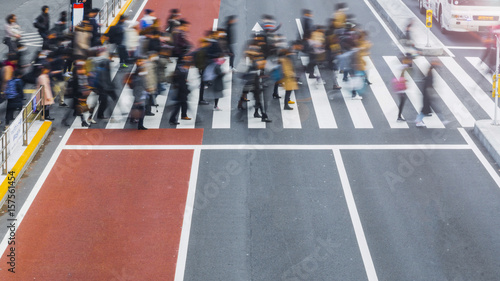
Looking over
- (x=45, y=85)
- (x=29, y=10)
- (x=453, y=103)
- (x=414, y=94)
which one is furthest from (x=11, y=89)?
(x=29, y=10)

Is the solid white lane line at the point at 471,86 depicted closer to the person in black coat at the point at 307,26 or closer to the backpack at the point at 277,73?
the person in black coat at the point at 307,26

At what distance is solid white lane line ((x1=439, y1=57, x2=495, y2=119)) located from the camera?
20513mm

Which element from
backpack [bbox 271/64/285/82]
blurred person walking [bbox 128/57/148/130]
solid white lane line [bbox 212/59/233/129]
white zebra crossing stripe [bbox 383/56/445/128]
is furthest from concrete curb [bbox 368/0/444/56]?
blurred person walking [bbox 128/57/148/130]

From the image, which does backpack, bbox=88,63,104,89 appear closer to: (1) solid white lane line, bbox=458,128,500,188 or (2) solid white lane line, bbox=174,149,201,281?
(2) solid white lane line, bbox=174,149,201,281

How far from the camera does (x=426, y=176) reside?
16.0 m

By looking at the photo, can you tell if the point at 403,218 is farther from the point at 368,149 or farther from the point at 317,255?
the point at 368,149

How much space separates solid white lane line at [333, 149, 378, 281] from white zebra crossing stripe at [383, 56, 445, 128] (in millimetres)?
3515

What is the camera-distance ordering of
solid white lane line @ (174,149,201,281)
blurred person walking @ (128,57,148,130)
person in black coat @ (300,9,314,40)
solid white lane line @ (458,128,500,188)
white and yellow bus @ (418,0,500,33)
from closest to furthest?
solid white lane line @ (174,149,201,281), solid white lane line @ (458,128,500,188), blurred person walking @ (128,57,148,130), person in black coat @ (300,9,314,40), white and yellow bus @ (418,0,500,33)

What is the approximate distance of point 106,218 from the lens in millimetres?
14148

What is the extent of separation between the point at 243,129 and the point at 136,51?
498 cm

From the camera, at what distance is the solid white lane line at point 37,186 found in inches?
529

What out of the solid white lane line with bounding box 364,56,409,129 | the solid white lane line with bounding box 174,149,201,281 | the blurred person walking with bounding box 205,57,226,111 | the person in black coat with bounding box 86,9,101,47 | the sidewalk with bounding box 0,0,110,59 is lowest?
the solid white lane line with bounding box 174,149,201,281

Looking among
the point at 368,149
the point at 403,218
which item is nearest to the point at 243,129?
the point at 368,149

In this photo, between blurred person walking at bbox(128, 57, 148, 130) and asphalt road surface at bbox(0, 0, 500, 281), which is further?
blurred person walking at bbox(128, 57, 148, 130)
